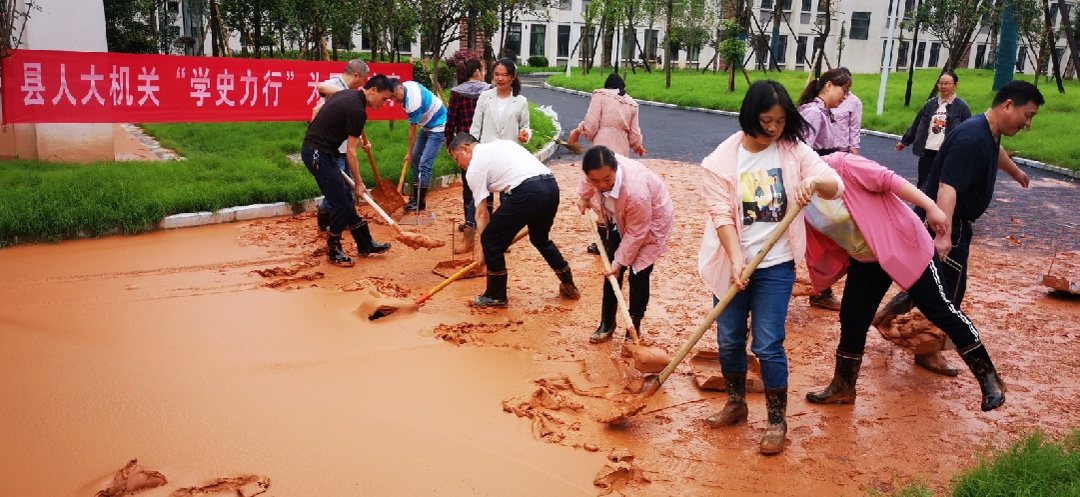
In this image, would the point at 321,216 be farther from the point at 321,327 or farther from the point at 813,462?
the point at 813,462

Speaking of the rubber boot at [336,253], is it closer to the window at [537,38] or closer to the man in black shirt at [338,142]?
the man in black shirt at [338,142]

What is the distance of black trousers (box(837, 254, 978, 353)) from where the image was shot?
398 centimetres

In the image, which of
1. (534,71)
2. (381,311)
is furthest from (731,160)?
(534,71)

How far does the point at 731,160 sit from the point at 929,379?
204cm

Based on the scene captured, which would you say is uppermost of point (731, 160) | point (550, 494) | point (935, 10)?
point (935, 10)

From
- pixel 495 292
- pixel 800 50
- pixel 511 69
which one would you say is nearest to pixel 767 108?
pixel 495 292

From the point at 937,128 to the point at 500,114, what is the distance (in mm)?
4036

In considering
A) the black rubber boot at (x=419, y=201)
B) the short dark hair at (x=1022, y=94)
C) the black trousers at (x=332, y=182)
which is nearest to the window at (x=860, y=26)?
the black rubber boot at (x=419, y=201)

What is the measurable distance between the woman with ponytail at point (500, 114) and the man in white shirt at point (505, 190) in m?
1.66

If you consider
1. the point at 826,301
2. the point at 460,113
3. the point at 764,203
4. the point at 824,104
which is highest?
the point at 824,104

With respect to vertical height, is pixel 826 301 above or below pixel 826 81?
below

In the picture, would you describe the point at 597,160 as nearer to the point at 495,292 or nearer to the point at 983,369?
the point at 495,292

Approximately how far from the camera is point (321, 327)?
5.30m

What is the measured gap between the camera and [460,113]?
7.82 meters
